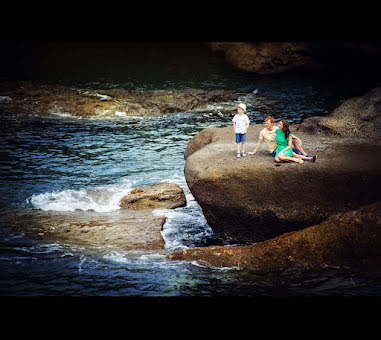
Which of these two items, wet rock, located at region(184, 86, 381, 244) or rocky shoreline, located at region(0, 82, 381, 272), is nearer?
rocky shoreline, located at region(0, 82, 381, 272)

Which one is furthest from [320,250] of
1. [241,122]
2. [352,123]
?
[352,123]

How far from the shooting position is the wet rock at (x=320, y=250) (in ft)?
21.0

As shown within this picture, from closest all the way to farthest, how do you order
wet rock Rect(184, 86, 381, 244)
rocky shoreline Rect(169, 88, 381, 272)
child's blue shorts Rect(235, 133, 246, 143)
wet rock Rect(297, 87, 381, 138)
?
rocky shoreline Rect(169, 88, 381, 272) → wet rock Rect(184, 86, 381, 244) → child's blue shorts Rect(235, 133, 246, 143) → wet rock Rect(297, 87, 381, 138)

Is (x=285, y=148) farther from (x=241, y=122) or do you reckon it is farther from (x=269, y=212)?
(x=269, y=212)

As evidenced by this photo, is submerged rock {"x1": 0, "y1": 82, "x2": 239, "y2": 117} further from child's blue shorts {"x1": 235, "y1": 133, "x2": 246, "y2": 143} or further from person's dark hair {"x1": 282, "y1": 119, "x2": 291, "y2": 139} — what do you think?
person's dark hair {"x1": 282, "y1": 119, "x2": 291, "y2": 139}

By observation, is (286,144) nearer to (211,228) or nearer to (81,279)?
(211,228)

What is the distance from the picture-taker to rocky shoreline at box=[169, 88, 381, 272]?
6570 mm

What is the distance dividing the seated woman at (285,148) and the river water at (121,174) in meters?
1.89

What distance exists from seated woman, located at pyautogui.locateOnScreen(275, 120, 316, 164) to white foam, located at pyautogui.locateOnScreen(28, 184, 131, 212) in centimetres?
371

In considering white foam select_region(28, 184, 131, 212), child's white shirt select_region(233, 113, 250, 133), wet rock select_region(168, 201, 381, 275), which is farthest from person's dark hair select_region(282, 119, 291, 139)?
white foam select_region(28, 184, 131, 212)

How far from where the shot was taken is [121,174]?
11500mm

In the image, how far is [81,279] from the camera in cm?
627

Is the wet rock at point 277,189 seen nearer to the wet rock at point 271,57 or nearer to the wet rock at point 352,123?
the wet rock at point 352,123

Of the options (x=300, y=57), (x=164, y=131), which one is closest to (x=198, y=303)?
(x=164, y=131)
